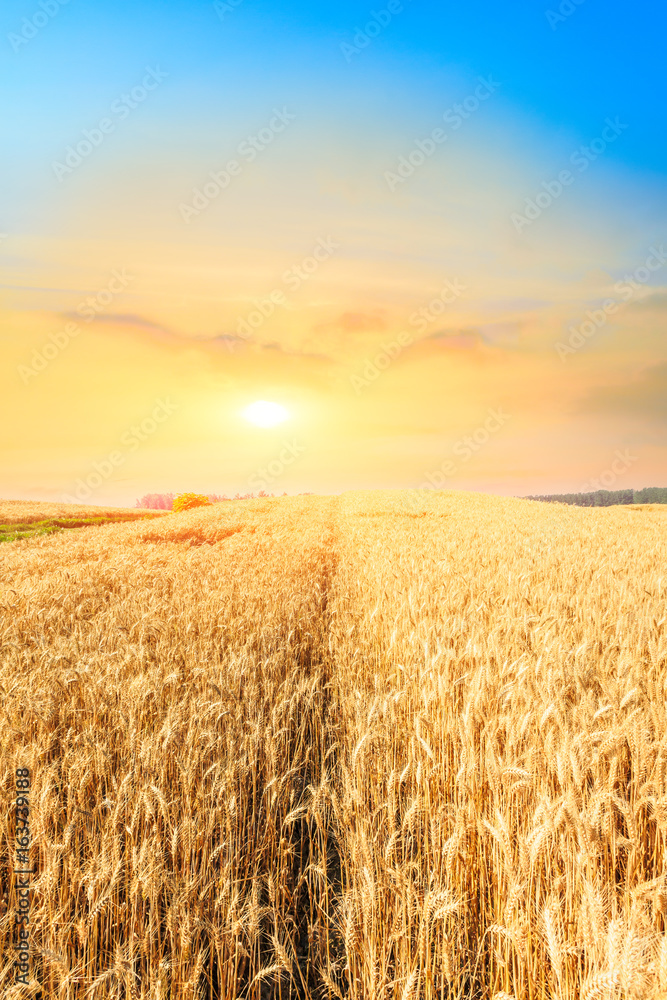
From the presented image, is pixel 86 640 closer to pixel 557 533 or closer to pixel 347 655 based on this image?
pixel 347 655

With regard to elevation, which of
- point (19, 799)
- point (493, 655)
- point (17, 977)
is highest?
point (493, 655)

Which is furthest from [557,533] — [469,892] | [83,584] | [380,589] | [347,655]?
[469,892]

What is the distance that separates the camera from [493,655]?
4.08 m

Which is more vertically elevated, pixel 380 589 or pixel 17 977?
pixel 380 589

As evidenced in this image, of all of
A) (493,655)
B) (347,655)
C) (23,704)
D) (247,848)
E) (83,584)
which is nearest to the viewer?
(247,848)

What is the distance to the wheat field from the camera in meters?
1.97

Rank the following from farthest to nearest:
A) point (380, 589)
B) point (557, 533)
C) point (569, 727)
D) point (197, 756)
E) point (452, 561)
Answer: point (557, 533) → point (452, 561) → point (380, 589) → point (569, 727) → point (197, 756)

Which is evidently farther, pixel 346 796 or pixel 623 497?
pixel 623 497

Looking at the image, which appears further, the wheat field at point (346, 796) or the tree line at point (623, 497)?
the tree line at point (623, 497)

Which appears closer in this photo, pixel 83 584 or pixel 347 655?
pixel 347 655

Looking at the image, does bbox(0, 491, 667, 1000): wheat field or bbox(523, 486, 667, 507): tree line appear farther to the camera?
bbox(523, 486, 667, 507): tree line

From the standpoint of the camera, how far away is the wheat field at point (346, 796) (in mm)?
1973

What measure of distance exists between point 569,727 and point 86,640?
4.36 metres

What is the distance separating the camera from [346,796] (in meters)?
2.72
